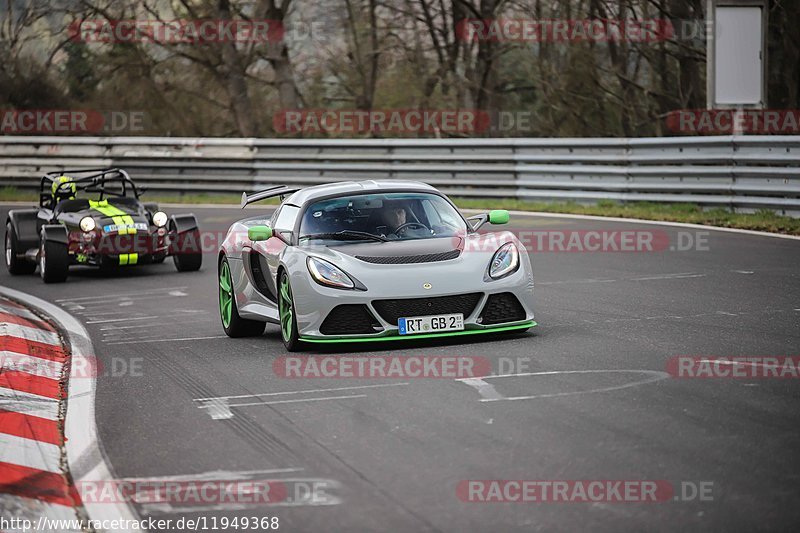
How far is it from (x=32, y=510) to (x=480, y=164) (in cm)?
1934

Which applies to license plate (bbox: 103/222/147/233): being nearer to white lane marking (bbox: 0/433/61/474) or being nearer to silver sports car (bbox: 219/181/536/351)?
silver sports car (bbox: 219/181/536/351)

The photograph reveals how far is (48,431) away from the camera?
739cm

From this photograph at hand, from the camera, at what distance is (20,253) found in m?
17.1

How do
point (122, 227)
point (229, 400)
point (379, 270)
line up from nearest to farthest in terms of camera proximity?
1. point (229, 400)
2. point (379, 270)
3. point (122, 227)

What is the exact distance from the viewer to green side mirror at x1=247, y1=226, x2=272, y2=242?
32.7ft

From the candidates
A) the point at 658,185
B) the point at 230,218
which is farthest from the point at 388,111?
the point at 658,185

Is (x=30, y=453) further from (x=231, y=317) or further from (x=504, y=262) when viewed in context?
(x=231, y=317)

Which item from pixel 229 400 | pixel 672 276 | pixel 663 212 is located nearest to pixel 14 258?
pixel 672 276

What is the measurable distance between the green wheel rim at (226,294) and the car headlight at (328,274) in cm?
185

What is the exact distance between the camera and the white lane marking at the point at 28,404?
7.96 m

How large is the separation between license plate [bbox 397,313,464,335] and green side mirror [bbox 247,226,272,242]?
156 cm

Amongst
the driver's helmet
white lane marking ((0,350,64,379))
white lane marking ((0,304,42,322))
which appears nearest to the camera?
white lane marking ((0,350,64,379))

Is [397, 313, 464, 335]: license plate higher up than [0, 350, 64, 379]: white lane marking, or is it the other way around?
[397, 313, 464, 335]: license plate

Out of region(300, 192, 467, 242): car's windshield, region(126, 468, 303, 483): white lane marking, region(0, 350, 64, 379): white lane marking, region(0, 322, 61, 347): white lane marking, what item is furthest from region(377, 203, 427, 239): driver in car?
region(126, 468, 303, 483): white lane marking
